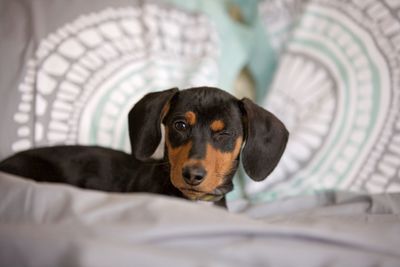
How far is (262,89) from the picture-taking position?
2.42 metres

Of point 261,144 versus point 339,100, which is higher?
point 339,100

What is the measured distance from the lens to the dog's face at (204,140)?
1384 millimetres

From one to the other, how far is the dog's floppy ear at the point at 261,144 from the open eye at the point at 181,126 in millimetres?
198

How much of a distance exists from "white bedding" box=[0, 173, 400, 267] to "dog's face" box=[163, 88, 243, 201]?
0.82ft

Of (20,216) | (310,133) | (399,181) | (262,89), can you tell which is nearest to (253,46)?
(262,89)

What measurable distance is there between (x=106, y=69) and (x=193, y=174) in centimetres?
91

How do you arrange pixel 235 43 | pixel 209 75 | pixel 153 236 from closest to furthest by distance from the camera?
pixel 153 236
pixel 209 75
pixel 235 43

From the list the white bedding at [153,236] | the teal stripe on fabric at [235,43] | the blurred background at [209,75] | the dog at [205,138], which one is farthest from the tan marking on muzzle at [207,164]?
the teal stripe on fabric at [235,43]

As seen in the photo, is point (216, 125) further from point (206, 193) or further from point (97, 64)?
point (97, 64)

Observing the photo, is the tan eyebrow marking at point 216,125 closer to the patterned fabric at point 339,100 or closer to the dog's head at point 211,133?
the dog's head at point 211,133

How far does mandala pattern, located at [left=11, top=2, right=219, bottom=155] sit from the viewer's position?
194 centimetres

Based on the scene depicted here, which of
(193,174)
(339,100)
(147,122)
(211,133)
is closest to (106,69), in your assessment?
(147,122)

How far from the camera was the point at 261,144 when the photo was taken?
1455 millimetres

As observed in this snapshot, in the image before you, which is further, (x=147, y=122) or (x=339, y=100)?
(x=339, y=100)
